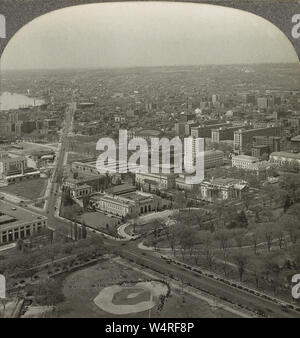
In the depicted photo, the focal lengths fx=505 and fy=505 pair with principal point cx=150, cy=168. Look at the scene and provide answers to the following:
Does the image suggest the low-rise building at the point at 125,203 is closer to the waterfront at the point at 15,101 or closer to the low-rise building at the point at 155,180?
the low-rise building at the point at 155,180

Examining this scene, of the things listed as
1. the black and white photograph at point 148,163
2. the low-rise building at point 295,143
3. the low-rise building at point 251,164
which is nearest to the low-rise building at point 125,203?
the black and white photograph at point 148,163

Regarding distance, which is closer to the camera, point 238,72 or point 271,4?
point 271,4

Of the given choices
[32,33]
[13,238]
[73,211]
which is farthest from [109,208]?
[32,33]

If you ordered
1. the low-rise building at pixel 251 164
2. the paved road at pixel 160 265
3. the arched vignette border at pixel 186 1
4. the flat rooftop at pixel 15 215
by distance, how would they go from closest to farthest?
the arched vignette border at pixel 186 1 → the paved road at pixel 160 265 → the flat rooftop at pixel 15 215 → the low-rise building at pixel 251 164

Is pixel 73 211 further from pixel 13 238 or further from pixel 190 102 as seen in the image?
pixel 190 102

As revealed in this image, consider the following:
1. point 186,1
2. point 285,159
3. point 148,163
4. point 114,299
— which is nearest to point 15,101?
point 148,163

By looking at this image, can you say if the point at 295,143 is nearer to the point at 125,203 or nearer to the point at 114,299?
the point at 125,203
